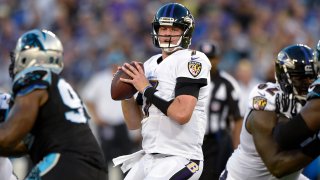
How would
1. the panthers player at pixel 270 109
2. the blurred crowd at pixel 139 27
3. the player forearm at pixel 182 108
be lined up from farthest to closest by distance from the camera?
1. the blurred crowd at pixel 139 27
2. the player forearm at pixel 182 108
3. the panthers player at pixel 270 109

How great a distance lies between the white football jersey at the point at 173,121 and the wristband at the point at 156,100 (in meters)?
0.05

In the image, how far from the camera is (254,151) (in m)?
5.73

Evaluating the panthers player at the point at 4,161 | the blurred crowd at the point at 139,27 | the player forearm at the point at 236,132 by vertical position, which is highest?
the panthers player at the point at 4,161

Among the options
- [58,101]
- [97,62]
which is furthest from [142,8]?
[58,101]

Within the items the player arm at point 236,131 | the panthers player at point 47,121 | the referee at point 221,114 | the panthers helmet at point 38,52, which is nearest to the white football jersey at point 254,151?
the panthers player at point 47,121

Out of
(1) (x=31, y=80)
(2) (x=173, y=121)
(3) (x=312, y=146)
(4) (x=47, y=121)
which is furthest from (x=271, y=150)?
(1) (x=31, y=80)

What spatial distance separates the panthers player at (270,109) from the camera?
5.34 meters

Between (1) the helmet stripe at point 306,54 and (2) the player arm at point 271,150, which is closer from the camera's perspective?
(2) the player arm at point 271,150

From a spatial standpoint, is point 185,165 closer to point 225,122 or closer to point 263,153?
point 263,153

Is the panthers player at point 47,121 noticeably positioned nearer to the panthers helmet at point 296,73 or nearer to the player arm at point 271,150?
the player arm at point 271,150

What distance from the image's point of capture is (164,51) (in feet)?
19.5

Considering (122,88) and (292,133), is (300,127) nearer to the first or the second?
(292,133)

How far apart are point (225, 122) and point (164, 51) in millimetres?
2831

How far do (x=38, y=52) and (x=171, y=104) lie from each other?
0.98m
